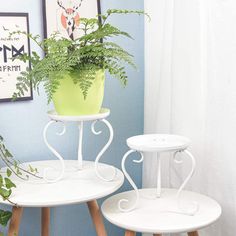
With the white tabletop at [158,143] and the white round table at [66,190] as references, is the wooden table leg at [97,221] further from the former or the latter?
the white tabletop at [158,143]

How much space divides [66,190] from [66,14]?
0.68 meters

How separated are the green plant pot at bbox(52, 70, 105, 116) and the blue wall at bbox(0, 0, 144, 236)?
0.31m

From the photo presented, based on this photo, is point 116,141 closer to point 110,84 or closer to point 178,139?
point 110,84

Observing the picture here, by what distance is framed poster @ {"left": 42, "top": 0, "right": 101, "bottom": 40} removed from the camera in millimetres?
1701

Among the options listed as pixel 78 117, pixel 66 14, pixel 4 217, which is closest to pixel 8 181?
pixel 4 217

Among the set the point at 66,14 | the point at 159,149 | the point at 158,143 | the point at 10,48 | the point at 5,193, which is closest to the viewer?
the point at 5,193

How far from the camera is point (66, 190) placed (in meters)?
1.39

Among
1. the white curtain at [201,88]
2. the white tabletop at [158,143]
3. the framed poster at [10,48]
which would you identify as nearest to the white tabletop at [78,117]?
the white tabletop at [158,143]

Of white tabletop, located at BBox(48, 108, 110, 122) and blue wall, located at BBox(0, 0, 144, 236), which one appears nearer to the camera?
white tabletop, located at BBox(48, 108, 110, 122)

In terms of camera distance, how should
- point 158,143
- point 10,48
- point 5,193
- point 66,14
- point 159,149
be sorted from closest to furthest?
1. point 5,193
2. point 159,149
3. point 158,143
4. point 10,48
5. point 66,14

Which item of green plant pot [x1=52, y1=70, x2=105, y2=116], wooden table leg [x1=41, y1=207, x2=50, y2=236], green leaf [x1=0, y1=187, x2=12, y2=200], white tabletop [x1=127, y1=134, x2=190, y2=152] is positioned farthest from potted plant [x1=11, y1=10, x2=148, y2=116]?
wooden table leg [x1=41, y1=207, x2=50, y2=236]

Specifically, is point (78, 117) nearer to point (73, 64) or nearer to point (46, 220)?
point (73, 64)

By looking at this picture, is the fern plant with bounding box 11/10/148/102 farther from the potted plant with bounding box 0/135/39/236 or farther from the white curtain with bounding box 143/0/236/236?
the white curtain with bounding box 143/0/236/236

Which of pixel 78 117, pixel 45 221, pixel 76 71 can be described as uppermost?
pixel 76 71
